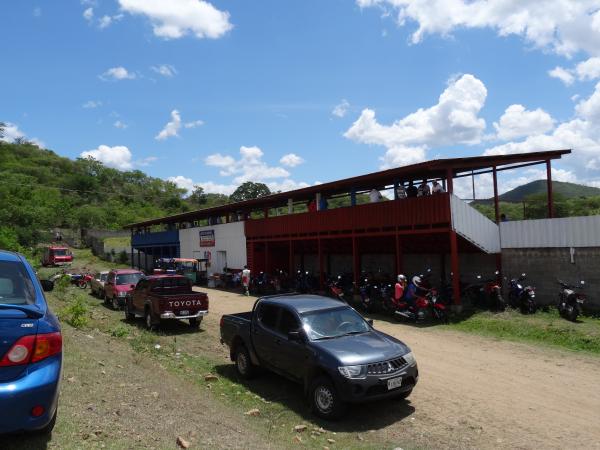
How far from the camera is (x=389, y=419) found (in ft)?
22.9

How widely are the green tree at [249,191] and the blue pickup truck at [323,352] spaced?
378ft

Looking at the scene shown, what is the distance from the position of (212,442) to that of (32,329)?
2487 mm

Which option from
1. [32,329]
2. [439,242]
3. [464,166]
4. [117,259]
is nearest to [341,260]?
[439,242]

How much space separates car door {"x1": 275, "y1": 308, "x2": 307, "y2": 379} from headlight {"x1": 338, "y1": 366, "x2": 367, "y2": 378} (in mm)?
913

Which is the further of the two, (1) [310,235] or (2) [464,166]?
(1) [310,235]

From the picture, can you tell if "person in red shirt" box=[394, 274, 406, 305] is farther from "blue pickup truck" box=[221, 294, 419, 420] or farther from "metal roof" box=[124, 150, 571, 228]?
"blue pickup truck" box=[221, 294, 419, 420]

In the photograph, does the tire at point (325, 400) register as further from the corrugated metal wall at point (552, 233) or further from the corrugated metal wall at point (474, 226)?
the corrugated metal wall at point (552, 233)

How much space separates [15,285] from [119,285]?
16.2 meters

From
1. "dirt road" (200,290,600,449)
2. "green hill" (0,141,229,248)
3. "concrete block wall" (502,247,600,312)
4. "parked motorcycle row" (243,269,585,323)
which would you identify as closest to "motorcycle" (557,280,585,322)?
"parked motorcycle row" (243,269,585,323)

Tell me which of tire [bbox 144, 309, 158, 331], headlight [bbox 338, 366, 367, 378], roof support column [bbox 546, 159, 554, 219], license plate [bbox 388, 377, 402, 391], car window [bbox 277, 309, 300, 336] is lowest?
tire [bbox 144, 309, 158, 331]

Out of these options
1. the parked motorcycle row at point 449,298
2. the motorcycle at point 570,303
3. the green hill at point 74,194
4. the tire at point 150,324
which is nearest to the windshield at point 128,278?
the tire at point 150,324

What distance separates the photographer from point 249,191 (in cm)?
12525

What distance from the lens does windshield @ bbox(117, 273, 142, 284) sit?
20.7 m

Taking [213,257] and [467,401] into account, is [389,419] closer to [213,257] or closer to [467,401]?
[467,401]
